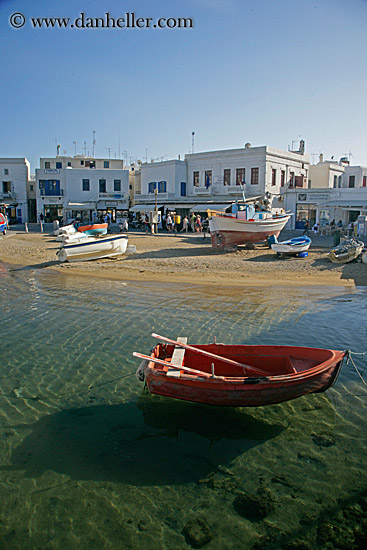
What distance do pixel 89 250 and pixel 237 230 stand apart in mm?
8235

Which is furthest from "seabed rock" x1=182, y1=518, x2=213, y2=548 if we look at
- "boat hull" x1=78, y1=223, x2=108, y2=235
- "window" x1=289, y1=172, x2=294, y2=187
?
"window" x1=289, y1=172, x2=294, y2=187

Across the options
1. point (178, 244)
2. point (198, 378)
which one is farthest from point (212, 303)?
point (178, 244)

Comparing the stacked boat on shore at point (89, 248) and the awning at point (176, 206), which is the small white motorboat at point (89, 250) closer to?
the stacked boat on shore at point (89, 248)

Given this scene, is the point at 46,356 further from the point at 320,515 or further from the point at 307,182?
the point at 307,182

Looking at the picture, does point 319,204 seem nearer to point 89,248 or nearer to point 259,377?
point 89,248

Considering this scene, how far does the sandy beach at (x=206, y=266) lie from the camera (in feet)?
54.6

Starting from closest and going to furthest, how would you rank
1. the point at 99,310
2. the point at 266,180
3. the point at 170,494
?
the point at 170,494, the point at 99,310, the point at 266,180

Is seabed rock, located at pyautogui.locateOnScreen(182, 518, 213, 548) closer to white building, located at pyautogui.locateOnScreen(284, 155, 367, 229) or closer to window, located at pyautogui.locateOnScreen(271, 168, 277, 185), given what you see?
white building, located at pyautogui.locateOnScreen(284, 155, 367, 229)

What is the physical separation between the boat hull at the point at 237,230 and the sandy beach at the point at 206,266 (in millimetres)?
622

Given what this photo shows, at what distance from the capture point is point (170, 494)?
16.1 feet

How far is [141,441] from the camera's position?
589 centimetres

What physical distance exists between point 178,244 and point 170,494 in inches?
878

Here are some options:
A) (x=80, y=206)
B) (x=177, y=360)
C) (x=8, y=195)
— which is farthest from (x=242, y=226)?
(x=8, y=195)

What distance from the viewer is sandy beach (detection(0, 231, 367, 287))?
656 inches
